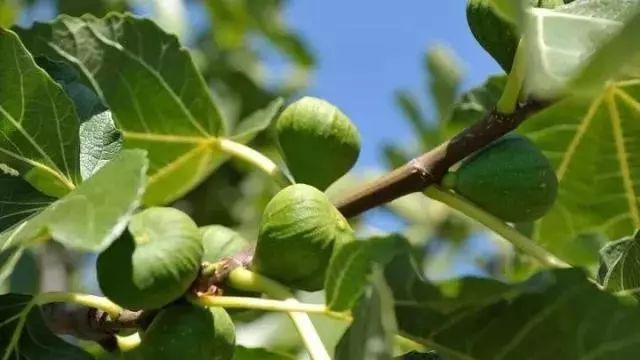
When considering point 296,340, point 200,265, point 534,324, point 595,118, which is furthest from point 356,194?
point 296,340

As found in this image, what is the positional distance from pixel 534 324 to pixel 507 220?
0.25m

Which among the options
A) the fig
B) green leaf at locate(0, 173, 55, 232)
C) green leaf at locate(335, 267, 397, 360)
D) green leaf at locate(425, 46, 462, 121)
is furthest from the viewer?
green leaf at locate(425, 46, 462, 121)

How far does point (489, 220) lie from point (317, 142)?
0.19 metres

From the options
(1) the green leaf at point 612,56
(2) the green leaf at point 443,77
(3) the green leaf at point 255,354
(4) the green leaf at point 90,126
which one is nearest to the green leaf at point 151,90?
(4) the green leaf at point 90,126

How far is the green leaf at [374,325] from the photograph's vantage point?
2.62 ft

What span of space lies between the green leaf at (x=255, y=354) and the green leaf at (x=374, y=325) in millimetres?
371

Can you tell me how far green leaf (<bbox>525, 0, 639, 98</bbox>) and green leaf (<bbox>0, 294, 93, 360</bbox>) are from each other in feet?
1.66

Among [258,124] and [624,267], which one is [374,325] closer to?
[624,267]

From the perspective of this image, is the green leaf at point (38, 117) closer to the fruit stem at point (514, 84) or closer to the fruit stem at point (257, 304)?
the fruit stem at point (257, 304)

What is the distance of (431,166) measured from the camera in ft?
3.66

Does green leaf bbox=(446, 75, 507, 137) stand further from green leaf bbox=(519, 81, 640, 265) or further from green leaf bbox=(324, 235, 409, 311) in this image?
green leaf bbox=(324, 235, 409, 311)

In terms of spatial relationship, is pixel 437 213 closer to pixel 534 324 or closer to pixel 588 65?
pixel 534 324

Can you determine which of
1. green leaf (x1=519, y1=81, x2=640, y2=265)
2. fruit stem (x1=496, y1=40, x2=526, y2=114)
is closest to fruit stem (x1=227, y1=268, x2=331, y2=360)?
fruit stem (x1=496, y1=40, x2=526, y2=114)

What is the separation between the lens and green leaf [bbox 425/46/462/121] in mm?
2891
